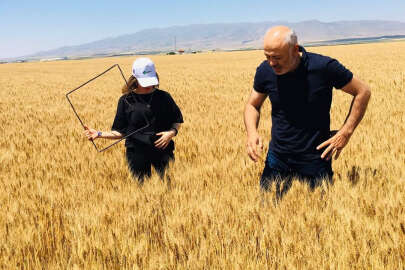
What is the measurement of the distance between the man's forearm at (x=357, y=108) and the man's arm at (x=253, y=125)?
619 millimetres

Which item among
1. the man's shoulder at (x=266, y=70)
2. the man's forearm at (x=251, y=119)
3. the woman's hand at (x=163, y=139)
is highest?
the man's shoulder at (x=266, y=70)

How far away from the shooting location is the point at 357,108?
96.1 inches

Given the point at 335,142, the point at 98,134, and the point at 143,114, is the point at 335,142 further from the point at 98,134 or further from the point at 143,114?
the point at 98,134

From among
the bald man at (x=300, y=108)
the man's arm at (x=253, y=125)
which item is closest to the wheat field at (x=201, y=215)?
the bald man at (x=300, y=108)

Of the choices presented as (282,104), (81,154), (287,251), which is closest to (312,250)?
(287,251)

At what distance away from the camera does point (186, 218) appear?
7.18ft

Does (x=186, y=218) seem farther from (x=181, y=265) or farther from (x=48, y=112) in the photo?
(x=48, y=112)

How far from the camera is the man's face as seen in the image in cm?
212

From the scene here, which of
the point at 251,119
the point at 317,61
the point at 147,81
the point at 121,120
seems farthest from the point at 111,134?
the point at 317,61

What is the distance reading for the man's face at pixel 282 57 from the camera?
212cm

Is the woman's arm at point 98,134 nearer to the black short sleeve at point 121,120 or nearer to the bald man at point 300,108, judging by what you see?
the black short sleeve at point 121,120

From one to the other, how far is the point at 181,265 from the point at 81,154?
3207mm

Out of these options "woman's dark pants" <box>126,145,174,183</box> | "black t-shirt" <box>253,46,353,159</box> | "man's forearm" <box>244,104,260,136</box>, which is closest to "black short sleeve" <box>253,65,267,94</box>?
"black t-shirt" <box>253,46,353,159</box>

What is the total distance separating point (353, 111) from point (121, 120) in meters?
2.04
